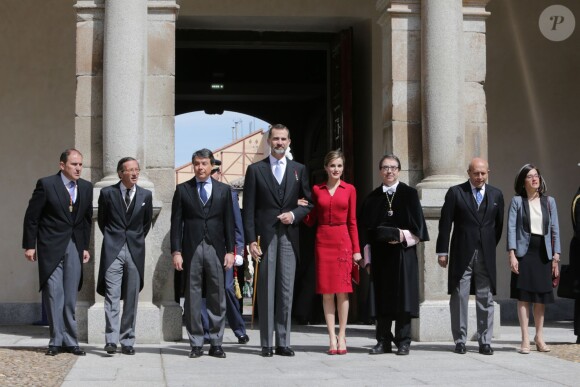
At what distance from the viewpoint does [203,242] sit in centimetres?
909

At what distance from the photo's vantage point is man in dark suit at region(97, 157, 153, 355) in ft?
30.1

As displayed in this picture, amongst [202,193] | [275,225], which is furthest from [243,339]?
[202,193]

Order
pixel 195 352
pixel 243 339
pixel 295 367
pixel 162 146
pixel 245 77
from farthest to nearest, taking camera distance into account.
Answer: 1. pixel 245 77
2. pixel 162 146
3. pixel 243 339
4. pixel 195 352
5. pixel 295 367

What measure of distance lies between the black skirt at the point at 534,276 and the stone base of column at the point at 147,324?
3.15 m

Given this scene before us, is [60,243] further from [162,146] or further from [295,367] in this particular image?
[295,367]

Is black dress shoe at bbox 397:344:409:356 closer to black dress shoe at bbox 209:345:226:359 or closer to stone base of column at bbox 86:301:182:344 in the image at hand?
black dress shoe at bbox 209:345:226:359

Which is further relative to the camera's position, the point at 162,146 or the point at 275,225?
the point at 162,146

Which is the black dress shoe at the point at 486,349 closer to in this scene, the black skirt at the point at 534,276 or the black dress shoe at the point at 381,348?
the black skirt at the point at 534,276

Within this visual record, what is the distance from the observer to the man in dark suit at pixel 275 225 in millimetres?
9078

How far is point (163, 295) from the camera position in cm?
1040

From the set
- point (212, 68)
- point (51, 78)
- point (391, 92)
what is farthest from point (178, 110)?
point (391, 92)

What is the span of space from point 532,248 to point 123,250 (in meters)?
3.47

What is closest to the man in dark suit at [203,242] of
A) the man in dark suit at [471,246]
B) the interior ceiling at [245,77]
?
the man in dark suit at [471,246]

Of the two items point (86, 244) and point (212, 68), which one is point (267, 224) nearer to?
point (86, 244)
